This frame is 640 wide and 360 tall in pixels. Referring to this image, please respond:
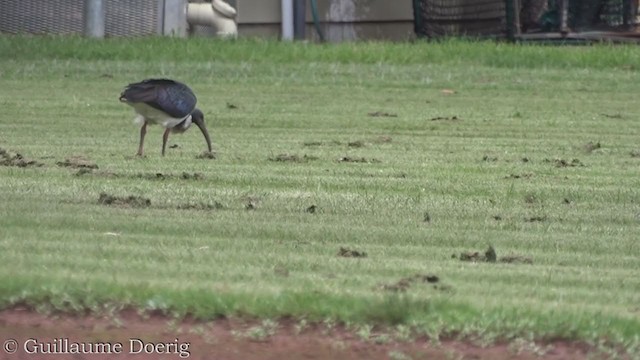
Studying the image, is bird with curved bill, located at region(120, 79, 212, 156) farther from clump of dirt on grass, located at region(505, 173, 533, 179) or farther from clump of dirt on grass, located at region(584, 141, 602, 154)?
clump of dirt on grass, located at region(584, 141, 602, 154)

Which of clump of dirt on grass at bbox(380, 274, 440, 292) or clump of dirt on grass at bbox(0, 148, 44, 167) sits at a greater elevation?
clump of dirt on grass at bbox(0, 148, 44, 167)

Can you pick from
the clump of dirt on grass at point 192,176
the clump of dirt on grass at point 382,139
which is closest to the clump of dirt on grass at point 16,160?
the clump of dirt on grass at point 192,176

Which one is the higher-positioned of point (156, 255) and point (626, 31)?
point (626, 31)

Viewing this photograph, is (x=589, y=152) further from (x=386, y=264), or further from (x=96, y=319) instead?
Answer: (x=96, y=319)

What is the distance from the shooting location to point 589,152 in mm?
13125

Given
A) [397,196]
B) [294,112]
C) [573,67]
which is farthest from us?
[573,67]

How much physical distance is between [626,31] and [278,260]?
51.3 feet

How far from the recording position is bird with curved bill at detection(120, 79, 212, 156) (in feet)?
40.3

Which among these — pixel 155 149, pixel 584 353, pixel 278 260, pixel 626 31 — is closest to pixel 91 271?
pixel 278 260

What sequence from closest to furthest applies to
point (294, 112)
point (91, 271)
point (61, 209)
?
point (91, 271) < point (61, 209) < point (294, 112)

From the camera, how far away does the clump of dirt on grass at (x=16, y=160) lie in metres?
11.5

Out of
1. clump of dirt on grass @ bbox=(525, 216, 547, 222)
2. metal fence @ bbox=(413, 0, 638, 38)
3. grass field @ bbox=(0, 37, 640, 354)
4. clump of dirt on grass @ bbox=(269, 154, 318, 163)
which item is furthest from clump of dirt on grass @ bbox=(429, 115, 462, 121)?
metal fence @ bbox=(413, 0, 638, 38)

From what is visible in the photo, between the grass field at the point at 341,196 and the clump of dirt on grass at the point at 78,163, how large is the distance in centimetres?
9

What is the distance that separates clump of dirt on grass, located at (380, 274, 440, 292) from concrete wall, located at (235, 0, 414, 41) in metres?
17.1
